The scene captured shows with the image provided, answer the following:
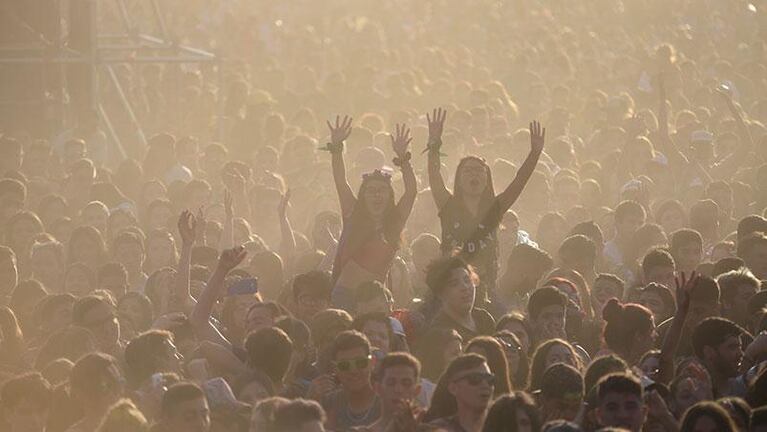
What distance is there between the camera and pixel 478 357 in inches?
410

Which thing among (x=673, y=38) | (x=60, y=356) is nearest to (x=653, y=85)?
(x=673, y=38)

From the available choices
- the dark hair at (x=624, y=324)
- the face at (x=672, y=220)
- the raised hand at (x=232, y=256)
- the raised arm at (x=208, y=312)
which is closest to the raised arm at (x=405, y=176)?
the raised arm at (x=208, y=312)

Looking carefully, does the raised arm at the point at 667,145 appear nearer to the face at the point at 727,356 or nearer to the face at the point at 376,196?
the face at the point at 376,196

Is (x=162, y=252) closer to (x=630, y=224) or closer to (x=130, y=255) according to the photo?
(x=130, y=255)

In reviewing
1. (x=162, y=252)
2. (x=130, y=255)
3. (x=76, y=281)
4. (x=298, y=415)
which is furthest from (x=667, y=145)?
(x=298, y=415)

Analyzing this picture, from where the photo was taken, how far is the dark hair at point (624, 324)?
12.3 meters

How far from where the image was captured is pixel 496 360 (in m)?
11.1

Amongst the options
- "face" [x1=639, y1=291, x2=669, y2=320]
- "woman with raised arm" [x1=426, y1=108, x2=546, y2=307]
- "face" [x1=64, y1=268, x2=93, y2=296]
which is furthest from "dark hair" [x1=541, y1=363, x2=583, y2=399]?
"face" [x1=64, y1=268, x2=93, y2=296]

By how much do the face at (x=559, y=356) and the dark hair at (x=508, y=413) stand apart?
141 centimetres

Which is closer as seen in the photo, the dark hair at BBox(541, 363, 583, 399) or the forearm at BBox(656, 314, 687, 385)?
the dark hair at BBox(541, 363, 583, 399)

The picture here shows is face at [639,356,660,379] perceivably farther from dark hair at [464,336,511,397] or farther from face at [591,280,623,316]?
face at [591,280,623,316]

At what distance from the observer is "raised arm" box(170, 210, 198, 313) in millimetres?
13133

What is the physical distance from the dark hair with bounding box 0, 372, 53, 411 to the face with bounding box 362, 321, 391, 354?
1.93 meters

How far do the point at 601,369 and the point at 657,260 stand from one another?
361 cm
